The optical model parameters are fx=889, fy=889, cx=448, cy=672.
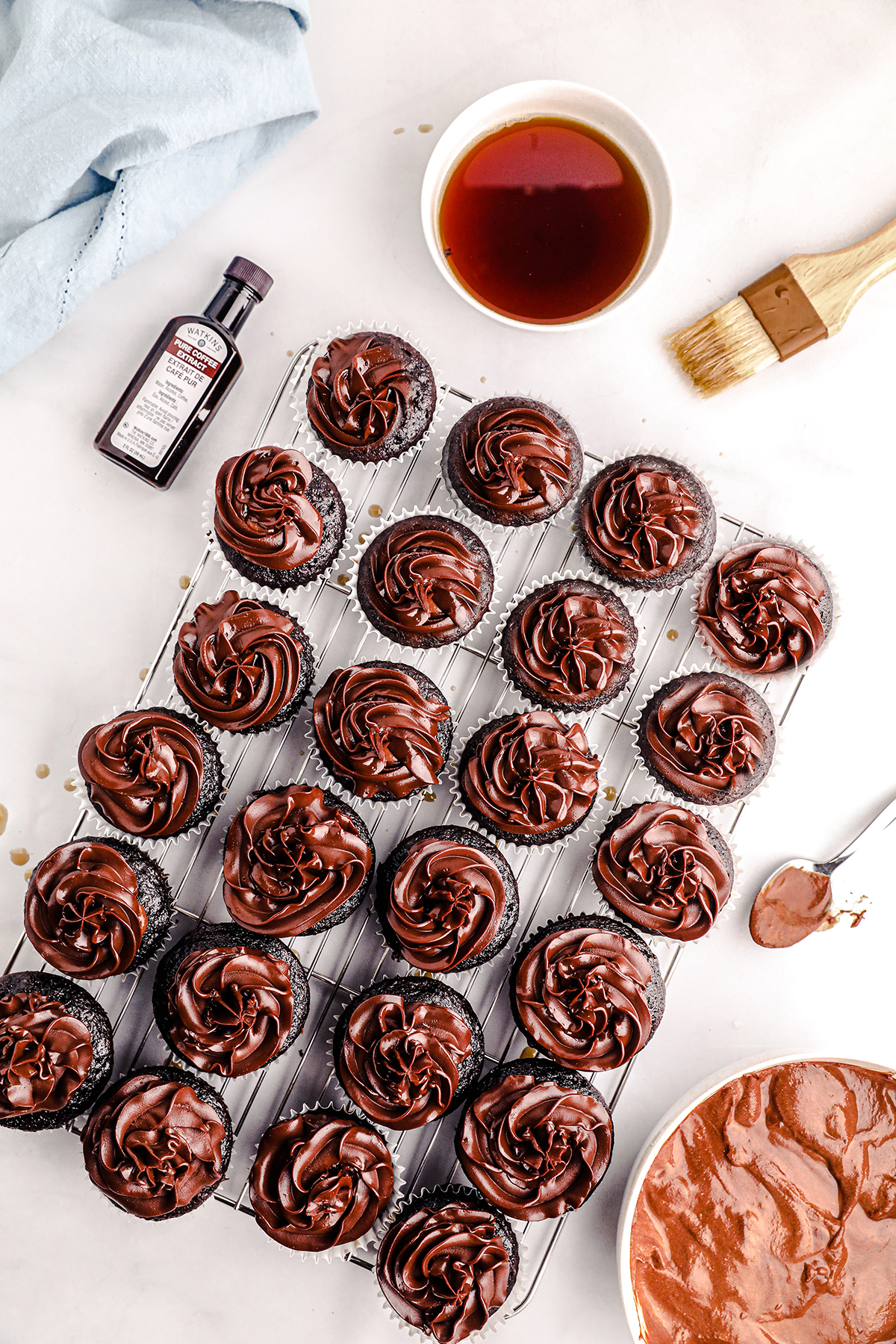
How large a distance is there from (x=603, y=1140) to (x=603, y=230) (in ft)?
10.9

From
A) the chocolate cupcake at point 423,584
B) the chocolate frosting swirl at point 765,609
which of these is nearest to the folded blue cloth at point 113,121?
the chocolate cupcake at point 423,584

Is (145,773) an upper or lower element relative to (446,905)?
lower

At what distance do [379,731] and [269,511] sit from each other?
840 millimetres

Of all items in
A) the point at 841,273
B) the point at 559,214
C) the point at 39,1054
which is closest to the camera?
the point at 39,1054

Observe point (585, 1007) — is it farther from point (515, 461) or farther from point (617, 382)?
point (617, 382)

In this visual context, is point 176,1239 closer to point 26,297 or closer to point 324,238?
point 26,297

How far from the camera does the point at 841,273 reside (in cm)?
357

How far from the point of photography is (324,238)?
3.69 m

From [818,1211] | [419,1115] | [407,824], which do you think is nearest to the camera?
[419,1115]

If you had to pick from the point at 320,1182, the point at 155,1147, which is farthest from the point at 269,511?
the point at 320,1182

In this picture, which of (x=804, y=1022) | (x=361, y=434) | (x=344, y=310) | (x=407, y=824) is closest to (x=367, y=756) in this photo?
(x=407, y=824)

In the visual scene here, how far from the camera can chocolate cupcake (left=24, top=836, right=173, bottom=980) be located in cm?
294

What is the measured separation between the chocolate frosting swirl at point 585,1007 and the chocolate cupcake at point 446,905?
0.74ft

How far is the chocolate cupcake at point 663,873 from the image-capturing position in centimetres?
308
